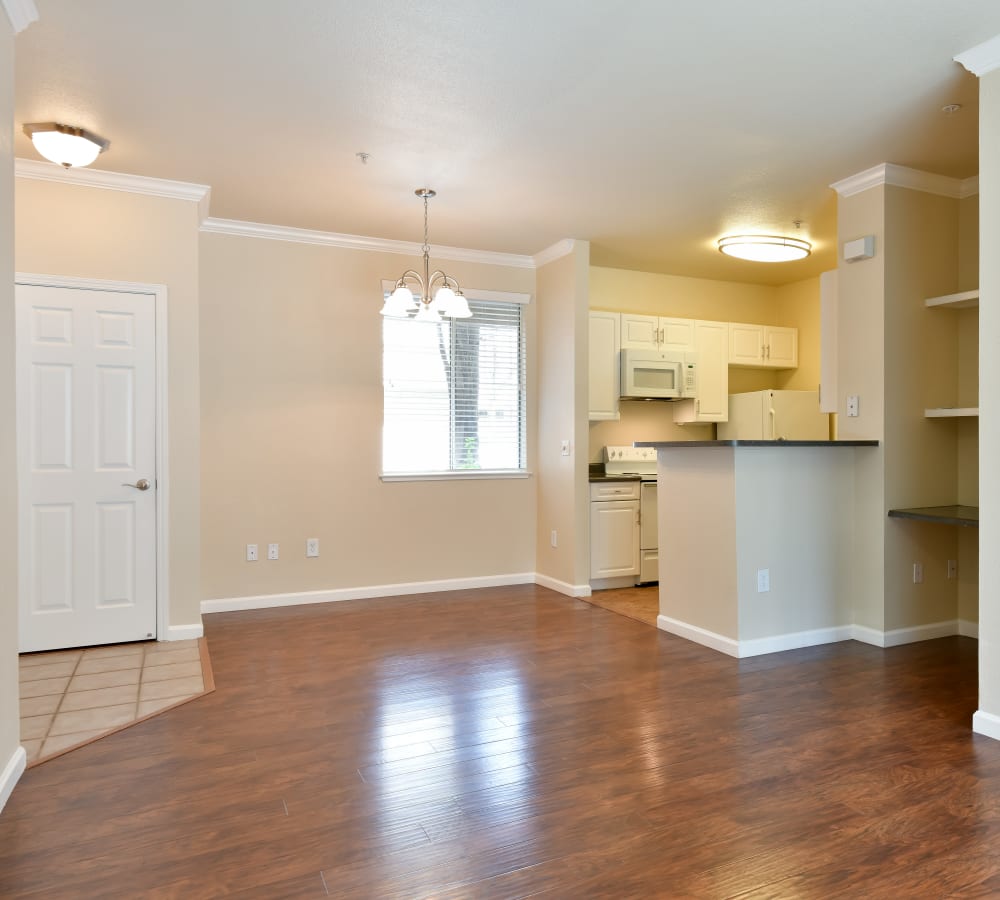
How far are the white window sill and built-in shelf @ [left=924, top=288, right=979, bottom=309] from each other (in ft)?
9.77

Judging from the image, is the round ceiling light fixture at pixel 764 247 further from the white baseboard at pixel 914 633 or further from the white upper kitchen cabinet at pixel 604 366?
the white baseboard at pixel 914 633

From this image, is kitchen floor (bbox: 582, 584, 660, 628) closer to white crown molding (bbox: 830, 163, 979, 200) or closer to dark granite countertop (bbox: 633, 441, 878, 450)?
dark granite countertop (bbox: 633, 441, 878, 450)

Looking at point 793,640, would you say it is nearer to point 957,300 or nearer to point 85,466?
point 957,300

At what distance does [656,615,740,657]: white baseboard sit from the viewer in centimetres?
380

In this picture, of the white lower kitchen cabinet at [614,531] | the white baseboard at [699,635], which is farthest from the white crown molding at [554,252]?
the white baseboard at [699,635]

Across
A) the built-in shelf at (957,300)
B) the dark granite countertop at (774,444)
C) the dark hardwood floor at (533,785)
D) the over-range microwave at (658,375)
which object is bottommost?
the dark hardwood floor at (533,785)

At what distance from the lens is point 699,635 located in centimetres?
402

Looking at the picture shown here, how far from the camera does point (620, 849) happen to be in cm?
200

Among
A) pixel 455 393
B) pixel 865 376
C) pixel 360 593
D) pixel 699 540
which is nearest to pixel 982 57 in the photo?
pixel 865 376

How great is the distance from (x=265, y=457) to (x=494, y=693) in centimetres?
252

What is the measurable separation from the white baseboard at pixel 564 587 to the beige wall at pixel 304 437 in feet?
1.98

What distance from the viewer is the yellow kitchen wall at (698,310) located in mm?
6125

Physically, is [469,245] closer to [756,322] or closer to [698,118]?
[698,118]

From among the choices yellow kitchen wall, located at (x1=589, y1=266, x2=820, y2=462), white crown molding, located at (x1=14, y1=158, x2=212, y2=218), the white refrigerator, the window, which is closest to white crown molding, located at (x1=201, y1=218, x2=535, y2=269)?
the window
